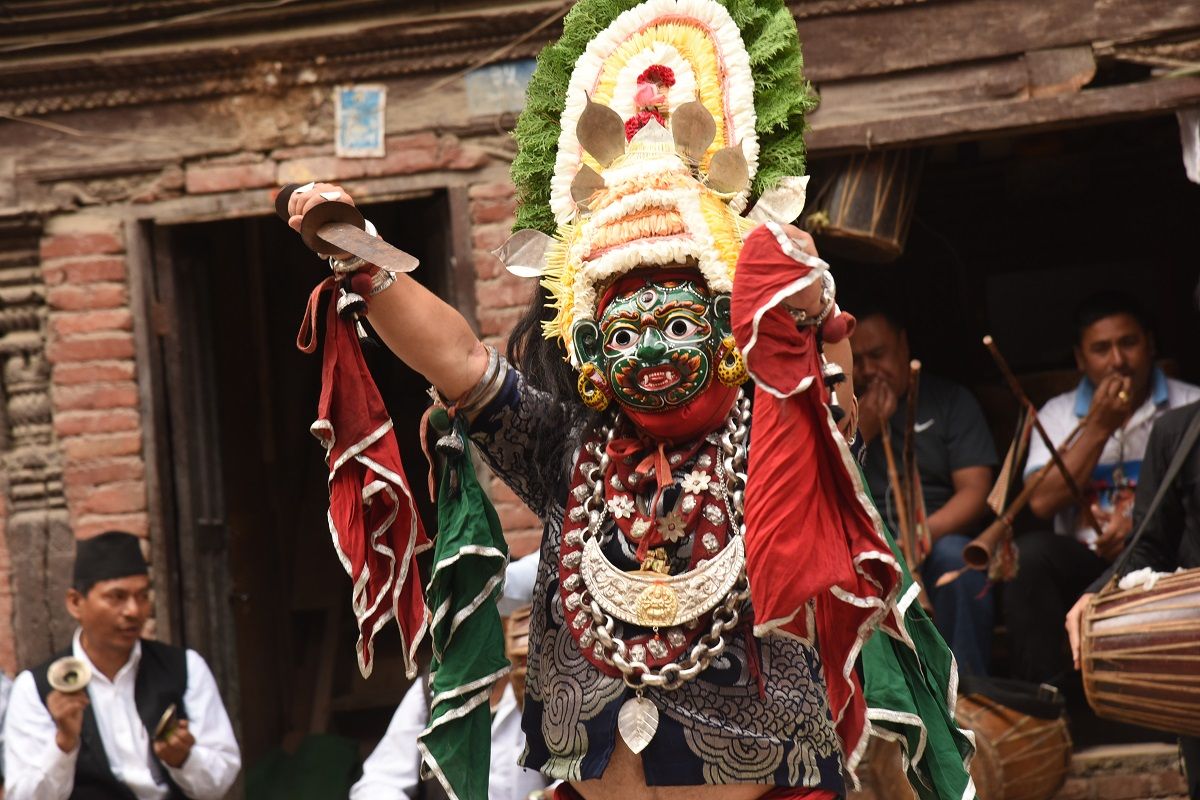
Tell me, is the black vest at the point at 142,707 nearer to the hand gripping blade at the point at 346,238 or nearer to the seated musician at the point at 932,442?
the seated musician at the point at 932,442

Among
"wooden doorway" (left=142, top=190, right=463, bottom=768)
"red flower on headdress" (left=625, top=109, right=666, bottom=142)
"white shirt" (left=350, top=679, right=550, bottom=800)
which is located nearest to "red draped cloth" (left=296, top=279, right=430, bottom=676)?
"red flower on headdress" (left=625, top=109, right=666, bottom=142)

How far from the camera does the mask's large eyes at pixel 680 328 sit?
320 centimetres

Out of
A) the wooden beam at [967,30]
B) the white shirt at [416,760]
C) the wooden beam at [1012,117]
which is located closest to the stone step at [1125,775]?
the white shirt at [416,760]

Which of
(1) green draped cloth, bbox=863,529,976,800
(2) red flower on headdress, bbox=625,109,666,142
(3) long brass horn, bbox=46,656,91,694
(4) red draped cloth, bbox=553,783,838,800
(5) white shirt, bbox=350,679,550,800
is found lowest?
(5) white shirt, bbox=350,679,550,800

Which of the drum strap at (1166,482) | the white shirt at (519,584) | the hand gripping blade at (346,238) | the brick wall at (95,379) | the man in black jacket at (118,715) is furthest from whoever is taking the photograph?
the brick wall at (95,379)

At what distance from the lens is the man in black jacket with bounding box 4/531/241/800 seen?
17.4ft

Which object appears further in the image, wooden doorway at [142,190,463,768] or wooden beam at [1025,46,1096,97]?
wooden doorway at [142,190,463,768]

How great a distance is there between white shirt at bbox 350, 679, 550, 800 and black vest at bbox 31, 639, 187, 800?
0.63 metres

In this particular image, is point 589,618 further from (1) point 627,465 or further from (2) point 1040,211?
(2) point 1040,211

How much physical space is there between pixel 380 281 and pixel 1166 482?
2509 mm

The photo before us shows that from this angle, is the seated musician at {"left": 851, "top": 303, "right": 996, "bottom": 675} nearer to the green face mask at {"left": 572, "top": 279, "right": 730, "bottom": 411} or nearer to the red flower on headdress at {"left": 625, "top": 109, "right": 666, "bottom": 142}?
the red flower on headdress at {"left": 625, "top": 109, "right": 666, "bottom": 142}

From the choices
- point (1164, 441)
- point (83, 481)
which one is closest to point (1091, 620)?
point (1164, 441)

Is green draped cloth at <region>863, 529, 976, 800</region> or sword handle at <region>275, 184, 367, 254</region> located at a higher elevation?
sword handle at <region>275, 184, 367, 254</region>

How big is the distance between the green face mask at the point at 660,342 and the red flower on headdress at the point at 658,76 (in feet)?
1.59
